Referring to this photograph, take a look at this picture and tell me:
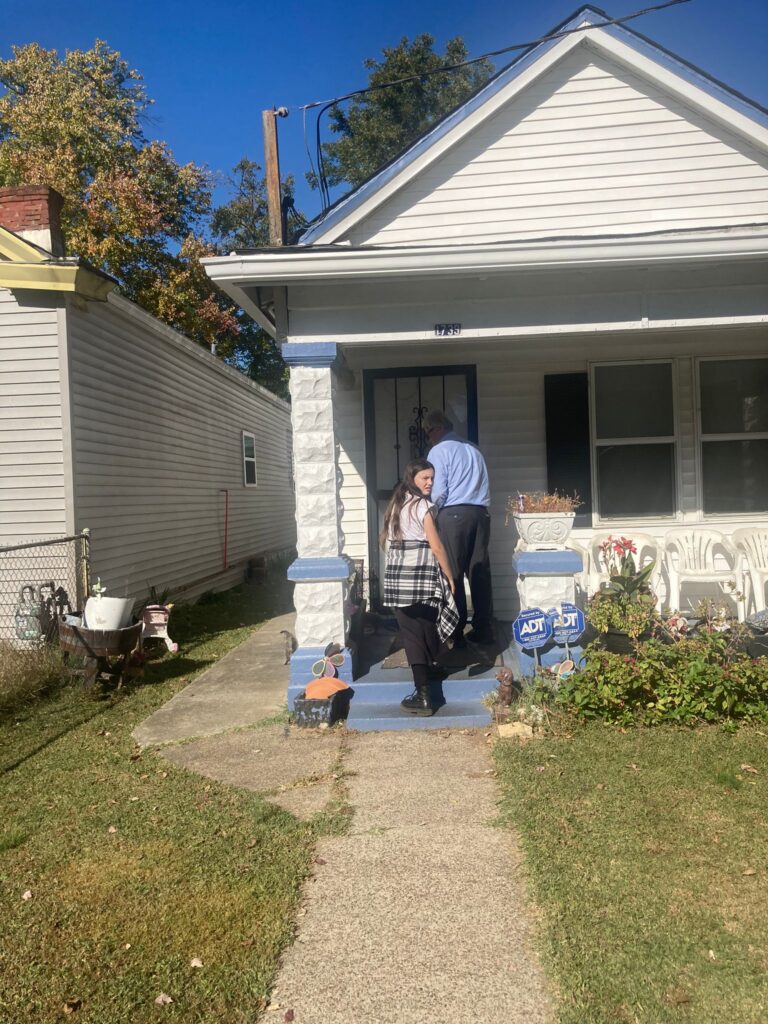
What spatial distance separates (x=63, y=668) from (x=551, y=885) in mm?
4897

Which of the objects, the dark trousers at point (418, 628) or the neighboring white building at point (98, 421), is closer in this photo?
the dark trousers at point (418, 628)

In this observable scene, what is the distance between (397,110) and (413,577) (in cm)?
2958

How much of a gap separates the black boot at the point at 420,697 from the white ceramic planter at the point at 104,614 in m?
2.77

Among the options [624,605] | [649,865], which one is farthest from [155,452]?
[649,865]

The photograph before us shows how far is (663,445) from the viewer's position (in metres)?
7.48

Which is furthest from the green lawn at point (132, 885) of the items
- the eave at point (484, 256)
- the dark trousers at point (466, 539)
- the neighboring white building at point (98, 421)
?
the eave at point (484, 256)

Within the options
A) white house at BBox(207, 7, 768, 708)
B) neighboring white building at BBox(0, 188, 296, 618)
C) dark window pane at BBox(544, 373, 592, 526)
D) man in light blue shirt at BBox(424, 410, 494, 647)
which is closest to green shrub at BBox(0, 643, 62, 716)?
neighboring white building at BBox(0, 188, 296, 618)

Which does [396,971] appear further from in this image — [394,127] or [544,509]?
[394,127]

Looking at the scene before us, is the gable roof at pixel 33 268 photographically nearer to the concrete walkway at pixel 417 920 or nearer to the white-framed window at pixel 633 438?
the white-framed window at pixel 633 438

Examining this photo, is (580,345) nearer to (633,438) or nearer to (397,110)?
(633,438)

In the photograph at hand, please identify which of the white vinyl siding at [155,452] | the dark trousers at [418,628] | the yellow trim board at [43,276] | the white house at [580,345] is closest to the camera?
the dark trousers at [418,628]

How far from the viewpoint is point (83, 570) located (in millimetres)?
7914

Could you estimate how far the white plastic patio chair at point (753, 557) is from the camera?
20.5 ft

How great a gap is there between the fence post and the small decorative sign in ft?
15.4
